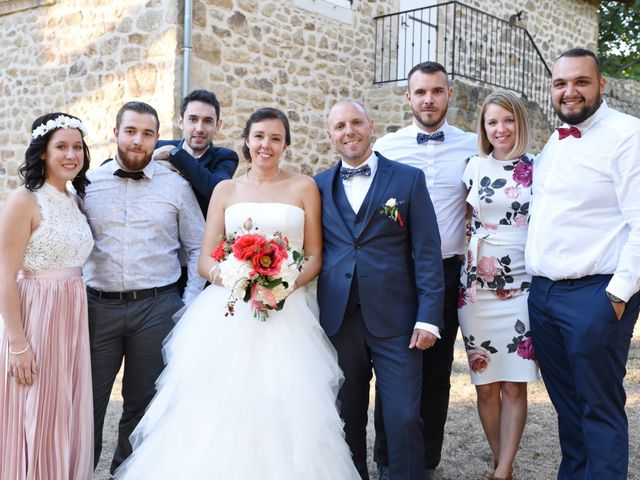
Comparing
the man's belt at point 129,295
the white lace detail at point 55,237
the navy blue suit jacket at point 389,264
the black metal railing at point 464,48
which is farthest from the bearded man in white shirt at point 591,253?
the black metal railing at point 464,48

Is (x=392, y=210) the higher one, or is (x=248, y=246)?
(x=392, y=210)

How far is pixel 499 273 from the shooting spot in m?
3.77

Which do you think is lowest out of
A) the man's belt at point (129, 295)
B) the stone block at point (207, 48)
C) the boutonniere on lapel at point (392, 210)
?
the man's belt at point (129, 295)

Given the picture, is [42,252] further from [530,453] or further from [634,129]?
[530,453]

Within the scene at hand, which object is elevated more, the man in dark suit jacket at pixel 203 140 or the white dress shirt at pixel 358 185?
the man in dark suit jacket at pixel 203 140

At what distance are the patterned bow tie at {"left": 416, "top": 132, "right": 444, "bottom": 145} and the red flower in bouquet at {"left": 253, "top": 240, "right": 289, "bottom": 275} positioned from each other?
1.44m

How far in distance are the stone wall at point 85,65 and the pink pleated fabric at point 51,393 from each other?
4.98m

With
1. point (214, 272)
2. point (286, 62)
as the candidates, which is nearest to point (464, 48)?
point (286, 62)

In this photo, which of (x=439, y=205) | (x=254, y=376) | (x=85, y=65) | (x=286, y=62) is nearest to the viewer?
(x=254, y=376)

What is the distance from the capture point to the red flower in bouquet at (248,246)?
3.06 meters

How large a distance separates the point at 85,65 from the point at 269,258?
23.6 ft

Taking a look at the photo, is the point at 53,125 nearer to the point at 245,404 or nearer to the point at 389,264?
the point at 245,404

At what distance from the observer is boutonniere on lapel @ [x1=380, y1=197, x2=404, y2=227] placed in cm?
332

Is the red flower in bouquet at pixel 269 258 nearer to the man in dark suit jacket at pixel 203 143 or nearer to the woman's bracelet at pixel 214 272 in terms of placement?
the woman's bracelet at pixel 214 272
